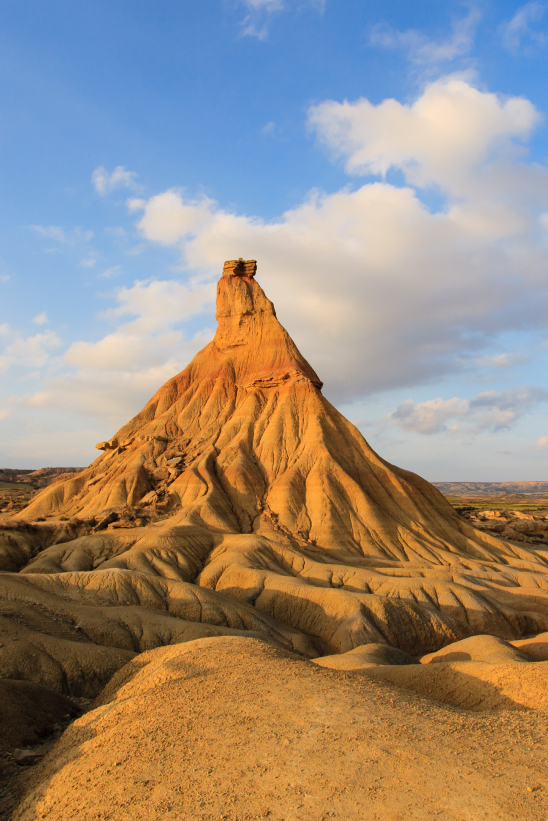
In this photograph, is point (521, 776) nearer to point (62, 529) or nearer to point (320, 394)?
point (62, 529)

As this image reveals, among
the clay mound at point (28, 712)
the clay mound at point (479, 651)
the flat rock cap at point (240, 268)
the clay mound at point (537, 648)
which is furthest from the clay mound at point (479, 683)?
the flat rock cap at point (240, 268)

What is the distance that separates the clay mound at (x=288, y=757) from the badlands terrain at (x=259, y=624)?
0.17 feet

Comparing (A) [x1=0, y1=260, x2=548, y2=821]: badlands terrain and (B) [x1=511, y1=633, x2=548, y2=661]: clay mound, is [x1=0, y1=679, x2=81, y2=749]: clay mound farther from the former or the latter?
(B) [x1=511, y1=633, x2=548, y2=661]: clay mound

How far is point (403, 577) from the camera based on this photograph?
39.3 meters

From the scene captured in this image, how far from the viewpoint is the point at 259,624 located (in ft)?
101

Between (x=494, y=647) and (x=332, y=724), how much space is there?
1512 cm

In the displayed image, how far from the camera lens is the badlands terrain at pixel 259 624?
31.0ft

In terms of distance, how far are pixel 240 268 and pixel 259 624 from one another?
174 feet

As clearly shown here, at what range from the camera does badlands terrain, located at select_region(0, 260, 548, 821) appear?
9.45 metres

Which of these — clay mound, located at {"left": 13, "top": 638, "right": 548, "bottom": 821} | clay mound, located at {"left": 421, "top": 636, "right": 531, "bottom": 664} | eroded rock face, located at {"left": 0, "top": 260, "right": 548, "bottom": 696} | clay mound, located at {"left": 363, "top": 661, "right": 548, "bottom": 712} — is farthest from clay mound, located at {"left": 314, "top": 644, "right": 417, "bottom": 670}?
eroded rock face, located at {"left": 0, "top": 260, "right": 548, "bottom": 696}

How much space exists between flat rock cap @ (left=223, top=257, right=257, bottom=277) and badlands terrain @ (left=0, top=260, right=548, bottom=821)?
194mm

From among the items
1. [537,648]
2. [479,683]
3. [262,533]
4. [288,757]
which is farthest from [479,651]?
[262,533]

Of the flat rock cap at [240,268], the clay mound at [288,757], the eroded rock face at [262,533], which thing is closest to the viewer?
the clay mound at [288,757]

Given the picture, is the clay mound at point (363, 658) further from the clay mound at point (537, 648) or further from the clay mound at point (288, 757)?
the clay mound at point (537, 648)
